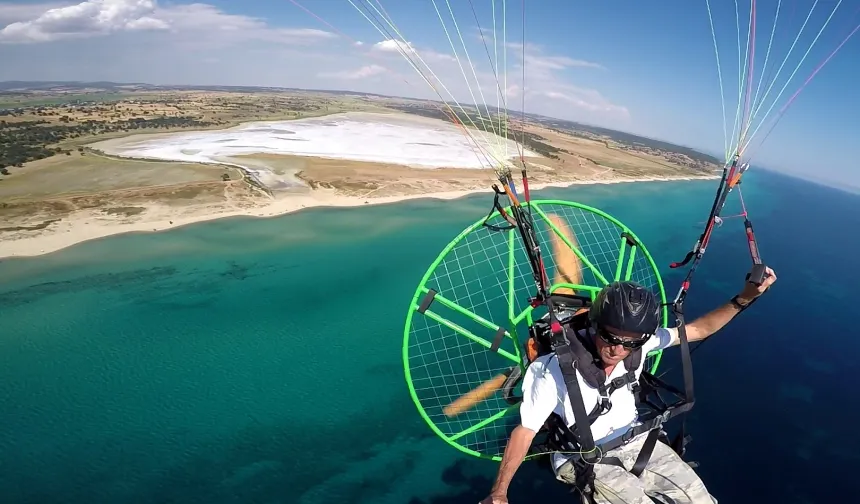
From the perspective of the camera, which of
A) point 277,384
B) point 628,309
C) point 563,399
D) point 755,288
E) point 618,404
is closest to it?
point 628,309

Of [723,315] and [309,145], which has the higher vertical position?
[309,145]

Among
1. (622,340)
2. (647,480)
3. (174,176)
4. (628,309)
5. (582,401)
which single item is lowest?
(174,176)

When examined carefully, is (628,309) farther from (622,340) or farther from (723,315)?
(723,315)

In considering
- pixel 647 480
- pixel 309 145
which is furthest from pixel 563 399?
pixel 309 145

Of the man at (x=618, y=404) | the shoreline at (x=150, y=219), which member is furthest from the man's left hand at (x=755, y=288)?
the shoreline at (x=150, y=219)

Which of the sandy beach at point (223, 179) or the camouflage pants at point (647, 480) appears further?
the sandy beach at point (223, 179)

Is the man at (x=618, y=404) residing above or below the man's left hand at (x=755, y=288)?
below

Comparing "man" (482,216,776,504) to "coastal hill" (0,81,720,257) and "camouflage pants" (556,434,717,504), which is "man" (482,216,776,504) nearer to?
"camouflage pants" (556,434,717,504)

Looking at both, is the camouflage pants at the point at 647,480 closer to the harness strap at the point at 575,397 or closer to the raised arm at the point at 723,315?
the harness strap at the point at 575,397
